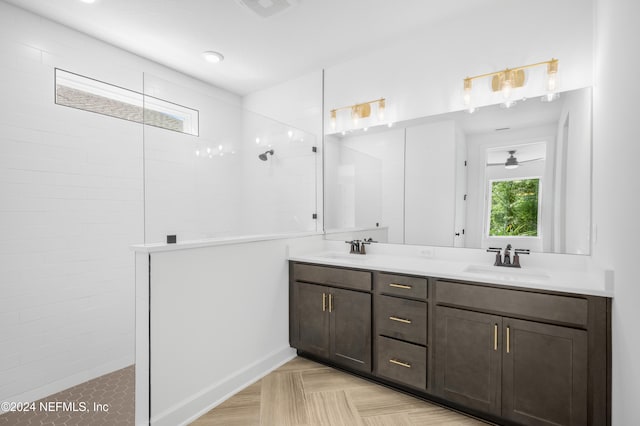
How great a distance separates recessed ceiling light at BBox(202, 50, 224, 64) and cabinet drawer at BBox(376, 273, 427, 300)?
246 centimetres

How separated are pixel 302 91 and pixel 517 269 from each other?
264 cm

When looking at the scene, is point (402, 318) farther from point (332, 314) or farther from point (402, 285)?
point (332, 314)

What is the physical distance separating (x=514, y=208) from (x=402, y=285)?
Result: 3.21ft

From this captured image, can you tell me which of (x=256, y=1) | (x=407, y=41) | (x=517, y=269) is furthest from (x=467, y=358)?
(x=256, y=1)

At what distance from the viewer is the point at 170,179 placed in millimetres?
2008

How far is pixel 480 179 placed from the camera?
87.4 inches

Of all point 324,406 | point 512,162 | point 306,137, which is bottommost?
point 324,406

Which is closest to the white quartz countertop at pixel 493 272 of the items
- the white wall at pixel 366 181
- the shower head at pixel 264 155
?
the white wall at pixel 366 181

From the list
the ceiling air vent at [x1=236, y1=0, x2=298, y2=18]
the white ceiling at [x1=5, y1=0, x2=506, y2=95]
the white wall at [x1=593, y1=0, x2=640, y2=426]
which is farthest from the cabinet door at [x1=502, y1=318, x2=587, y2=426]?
the ceiling air vent at [x1=236, y1=0, x2=298, y2=18]

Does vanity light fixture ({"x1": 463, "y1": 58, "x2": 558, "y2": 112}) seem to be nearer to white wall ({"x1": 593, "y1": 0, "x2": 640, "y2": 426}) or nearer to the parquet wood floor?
white wall ({"x1": 593, "y1": 0, "x2": 640, "y2": 426})

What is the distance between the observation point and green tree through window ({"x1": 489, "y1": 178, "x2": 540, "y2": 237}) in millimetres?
2033

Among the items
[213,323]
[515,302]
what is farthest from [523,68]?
[213,323]

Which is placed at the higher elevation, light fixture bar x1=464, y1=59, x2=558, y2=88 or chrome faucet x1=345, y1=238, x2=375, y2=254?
light fixture bar x1=464, y1=59, x2=558, y2=88

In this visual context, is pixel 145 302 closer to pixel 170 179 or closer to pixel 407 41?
pixel 170 179
